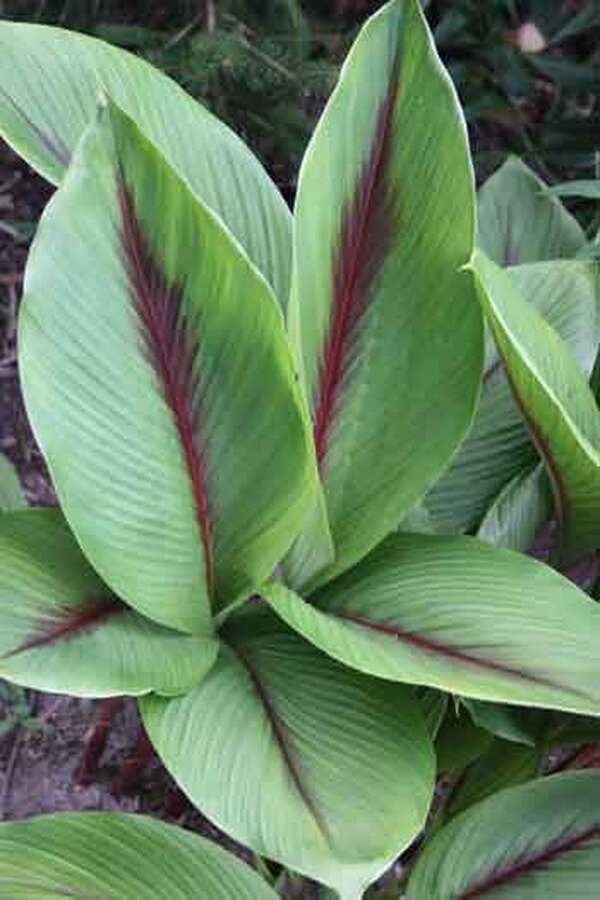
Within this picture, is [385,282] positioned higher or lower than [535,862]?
higher

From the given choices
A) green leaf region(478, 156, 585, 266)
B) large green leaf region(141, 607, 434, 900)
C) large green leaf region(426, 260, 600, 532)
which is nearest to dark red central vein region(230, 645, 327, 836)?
large green leaf region(141, 607, 434, 900)

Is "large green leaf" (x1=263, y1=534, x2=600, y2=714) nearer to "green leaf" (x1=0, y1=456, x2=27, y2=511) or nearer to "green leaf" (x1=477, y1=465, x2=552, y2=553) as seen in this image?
"green leaf" (x1=477, y1=465, x2=552, y2=553)

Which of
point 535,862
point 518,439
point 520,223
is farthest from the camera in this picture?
point 520,223

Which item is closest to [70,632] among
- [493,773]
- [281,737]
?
[281,737]

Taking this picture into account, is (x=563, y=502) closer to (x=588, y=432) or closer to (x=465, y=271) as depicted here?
(x=588, y=432)

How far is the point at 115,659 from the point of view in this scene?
29.8 inches

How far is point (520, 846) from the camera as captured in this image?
0.87 m

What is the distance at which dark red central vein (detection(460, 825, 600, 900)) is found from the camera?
86 centimetres

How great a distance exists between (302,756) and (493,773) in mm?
332

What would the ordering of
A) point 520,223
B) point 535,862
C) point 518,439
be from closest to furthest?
1. point 535,862
2. point 518,439
3. point 520,223

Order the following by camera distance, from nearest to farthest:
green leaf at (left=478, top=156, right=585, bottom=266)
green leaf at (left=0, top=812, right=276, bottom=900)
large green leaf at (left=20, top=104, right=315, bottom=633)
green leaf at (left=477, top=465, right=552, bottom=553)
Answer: large green leaf at (left=20, top=104, right=315, bottom=633) < green leaf at (left=0, top=812, right=276, bottom=900) < green leaf at (left=477, top=465, right=552, bottom=553) < green leaf at (left=478, top=156, right=585, bottom=266)

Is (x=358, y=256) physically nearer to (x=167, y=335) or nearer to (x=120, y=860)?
(x=167, y=335)

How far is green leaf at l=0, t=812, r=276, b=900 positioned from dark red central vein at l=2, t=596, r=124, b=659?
0.42 feet

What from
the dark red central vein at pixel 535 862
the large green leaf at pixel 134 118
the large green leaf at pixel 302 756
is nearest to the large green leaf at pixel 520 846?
the dark red central vein at pixel 535 862
